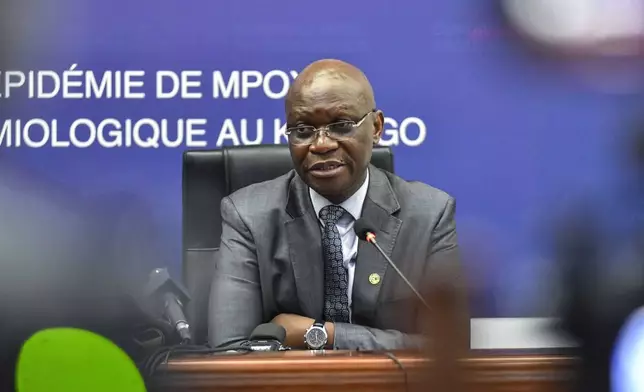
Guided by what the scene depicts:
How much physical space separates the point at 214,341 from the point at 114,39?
2.81 ft

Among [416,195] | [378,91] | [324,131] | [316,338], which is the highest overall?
[378,91]

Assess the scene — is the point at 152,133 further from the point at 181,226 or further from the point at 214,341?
the point at 214,341

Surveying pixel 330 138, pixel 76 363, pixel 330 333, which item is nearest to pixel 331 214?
pixel 330 138

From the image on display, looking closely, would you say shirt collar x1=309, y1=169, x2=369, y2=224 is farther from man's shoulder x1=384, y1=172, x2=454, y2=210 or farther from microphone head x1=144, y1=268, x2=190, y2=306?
microphone head x1=144, y1=268, x2=190, y2=306

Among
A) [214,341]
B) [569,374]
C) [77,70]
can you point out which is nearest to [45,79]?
[77,70]

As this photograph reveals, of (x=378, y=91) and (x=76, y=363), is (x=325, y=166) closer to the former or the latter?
(x=378, y=91)

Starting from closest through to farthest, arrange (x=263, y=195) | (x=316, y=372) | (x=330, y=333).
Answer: (x=316, y=372), (x=330, y=333), (x=263, y=195)

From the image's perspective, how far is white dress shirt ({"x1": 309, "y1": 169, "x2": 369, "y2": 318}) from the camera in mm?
1464

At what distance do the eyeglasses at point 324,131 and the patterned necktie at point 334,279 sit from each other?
160 millimetres

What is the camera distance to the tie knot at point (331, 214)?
148 cm

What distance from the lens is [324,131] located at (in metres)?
1.44

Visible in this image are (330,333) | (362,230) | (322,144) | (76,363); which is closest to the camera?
(76,363)

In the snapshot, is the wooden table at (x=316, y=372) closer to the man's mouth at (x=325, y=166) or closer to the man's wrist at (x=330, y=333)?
the man's wrist at (x=330, y=333)

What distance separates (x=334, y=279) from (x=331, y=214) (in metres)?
0.12
